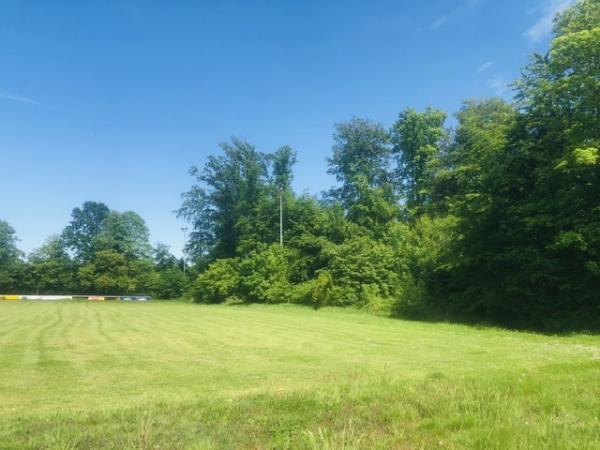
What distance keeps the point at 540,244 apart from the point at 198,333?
15.2 metres

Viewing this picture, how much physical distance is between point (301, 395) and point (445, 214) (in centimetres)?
3394

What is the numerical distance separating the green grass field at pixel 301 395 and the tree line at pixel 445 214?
589 centimetres

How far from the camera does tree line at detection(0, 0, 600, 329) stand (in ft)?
60.7

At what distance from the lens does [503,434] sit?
416 cm

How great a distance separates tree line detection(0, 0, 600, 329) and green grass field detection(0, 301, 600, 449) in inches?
232

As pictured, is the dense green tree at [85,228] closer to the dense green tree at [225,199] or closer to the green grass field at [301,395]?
the dense green tree at [225,199]

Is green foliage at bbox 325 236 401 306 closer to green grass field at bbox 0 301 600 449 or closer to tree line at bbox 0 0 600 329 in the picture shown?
tree line at bbox 0 0 600 329

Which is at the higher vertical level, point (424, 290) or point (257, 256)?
point (257, 256)

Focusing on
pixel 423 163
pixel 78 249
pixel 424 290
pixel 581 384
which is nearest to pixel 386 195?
pixel 423 163

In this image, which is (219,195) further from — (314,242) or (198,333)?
(198,333)

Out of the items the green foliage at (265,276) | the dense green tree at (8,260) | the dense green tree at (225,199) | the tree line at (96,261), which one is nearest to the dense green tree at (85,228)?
the tree line at (96,261)

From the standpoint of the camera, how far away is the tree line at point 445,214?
18.5 meters

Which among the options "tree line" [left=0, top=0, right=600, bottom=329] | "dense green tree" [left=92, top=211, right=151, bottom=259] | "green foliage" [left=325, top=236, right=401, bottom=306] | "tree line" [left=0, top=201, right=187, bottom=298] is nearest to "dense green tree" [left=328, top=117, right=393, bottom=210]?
"tree line" [left=0, top=0, right=600, bottom=329]

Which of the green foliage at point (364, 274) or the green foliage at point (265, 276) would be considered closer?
the green foliage at point (364, 274)
